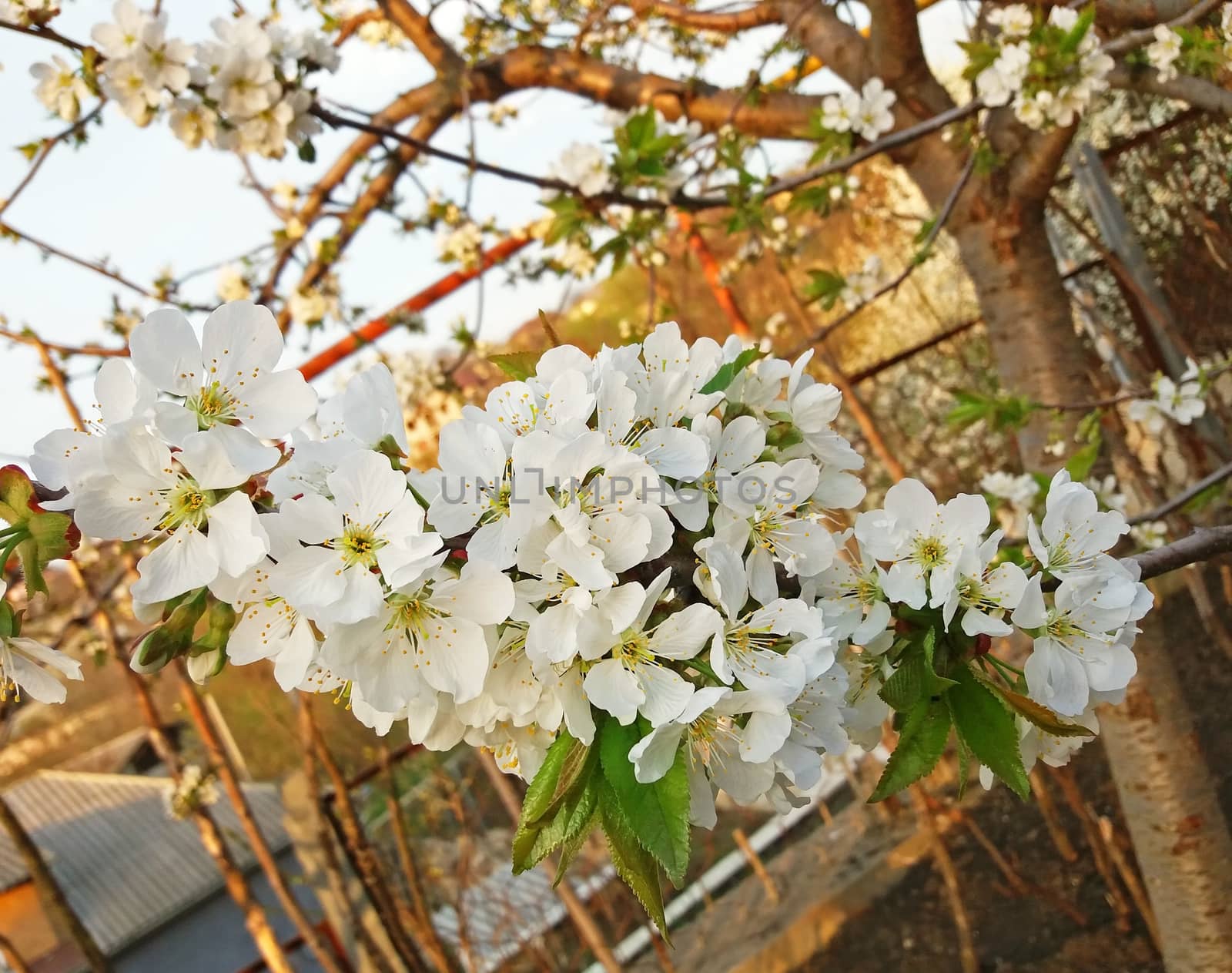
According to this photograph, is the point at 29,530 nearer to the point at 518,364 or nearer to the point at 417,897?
the point at 518,364

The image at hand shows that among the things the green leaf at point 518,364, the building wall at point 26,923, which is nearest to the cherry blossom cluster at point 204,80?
the green leaf at point 518,364

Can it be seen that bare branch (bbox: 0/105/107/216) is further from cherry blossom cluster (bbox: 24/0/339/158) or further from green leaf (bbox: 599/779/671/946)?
green leaf (bbox: 599/779/671/946)

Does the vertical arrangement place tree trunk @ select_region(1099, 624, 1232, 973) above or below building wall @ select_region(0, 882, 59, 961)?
below

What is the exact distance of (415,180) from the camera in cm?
229

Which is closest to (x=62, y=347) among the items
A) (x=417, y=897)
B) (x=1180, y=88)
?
(x=417, y=897)

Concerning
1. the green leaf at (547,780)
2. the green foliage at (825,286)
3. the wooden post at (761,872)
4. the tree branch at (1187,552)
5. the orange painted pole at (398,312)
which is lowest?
the wooden post at (761,872)

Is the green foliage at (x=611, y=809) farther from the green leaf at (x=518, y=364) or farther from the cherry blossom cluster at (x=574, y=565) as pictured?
the green leaf at (x=518, y=364)

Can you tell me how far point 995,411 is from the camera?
185cm

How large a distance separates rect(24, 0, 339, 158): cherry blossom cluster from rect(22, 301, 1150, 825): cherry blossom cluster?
1.22m

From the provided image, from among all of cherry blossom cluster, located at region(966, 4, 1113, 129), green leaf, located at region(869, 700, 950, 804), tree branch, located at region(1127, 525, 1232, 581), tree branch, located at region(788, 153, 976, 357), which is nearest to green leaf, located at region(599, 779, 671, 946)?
green leaf, located at region(869, 700, 950, 804)

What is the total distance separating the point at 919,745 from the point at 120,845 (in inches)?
153

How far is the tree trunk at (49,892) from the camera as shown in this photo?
5.48 feet

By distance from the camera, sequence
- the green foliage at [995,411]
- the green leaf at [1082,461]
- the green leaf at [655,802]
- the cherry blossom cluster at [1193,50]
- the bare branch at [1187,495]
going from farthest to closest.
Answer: the green foliage at [995,411] < the cherry blossom cluster at [1193,50] < the green leaf at [1082,461] < the bare branch at [1187,495] < the green leaf at [655,802]

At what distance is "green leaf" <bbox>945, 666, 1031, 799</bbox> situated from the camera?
1.86 feet
